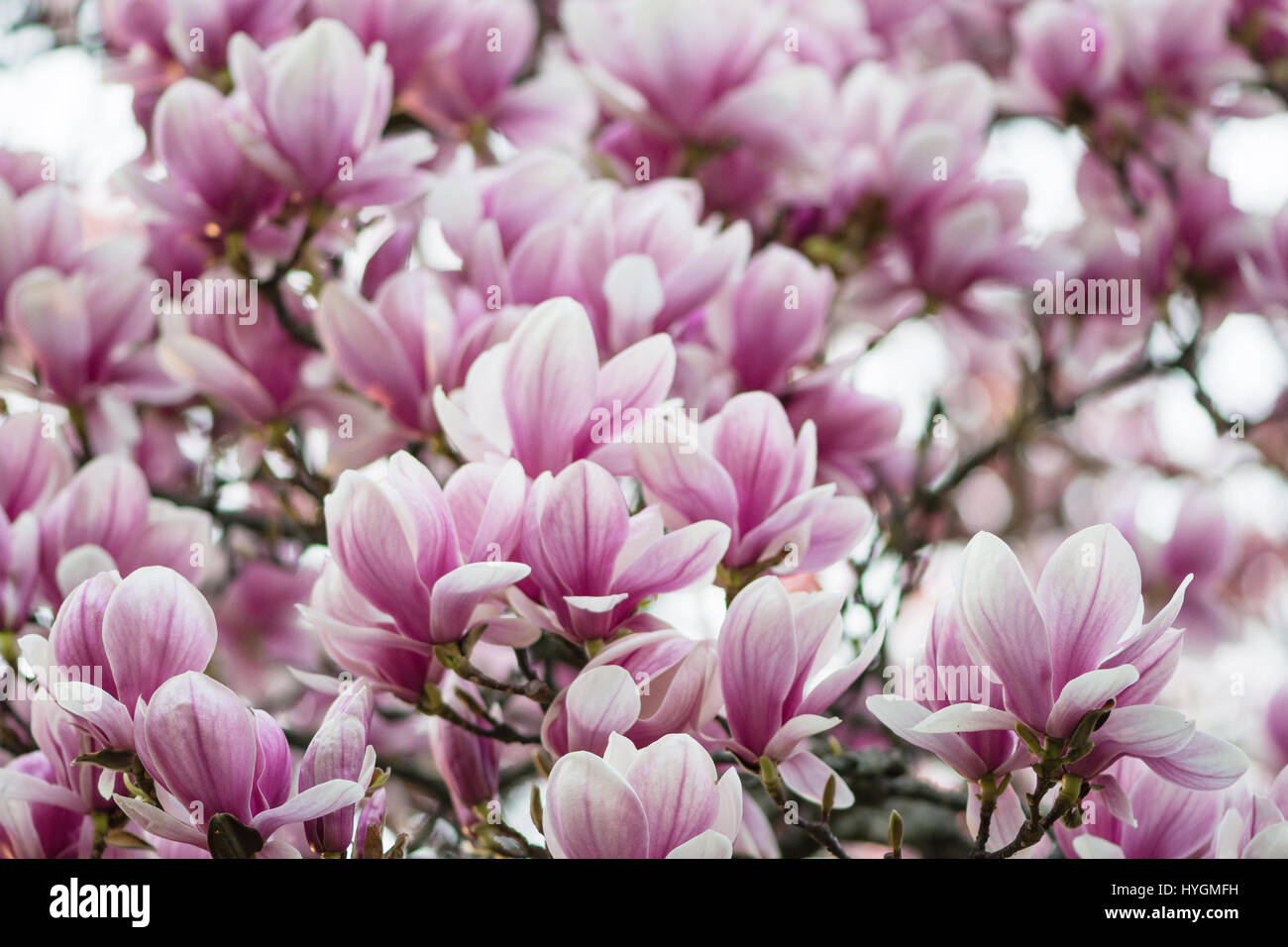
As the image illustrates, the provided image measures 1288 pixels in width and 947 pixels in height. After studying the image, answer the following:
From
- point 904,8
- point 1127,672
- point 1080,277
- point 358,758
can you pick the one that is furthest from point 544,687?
point 904,8

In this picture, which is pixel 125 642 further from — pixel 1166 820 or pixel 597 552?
pixel 1166 820

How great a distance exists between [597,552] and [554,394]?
0.09 meters

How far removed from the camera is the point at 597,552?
531 mm

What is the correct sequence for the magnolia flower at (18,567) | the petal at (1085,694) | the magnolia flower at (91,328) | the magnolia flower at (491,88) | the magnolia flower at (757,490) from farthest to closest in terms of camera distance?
the magnolia flower at (491,88), the magnolia flower at (91,328), the magnolia flower at (18,567), the magnolia flower at (757,490), the petal at (1085,694)

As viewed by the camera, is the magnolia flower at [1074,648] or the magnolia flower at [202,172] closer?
the magnolia flower at [1074,648]

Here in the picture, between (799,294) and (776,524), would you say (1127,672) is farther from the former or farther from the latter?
(799,294)

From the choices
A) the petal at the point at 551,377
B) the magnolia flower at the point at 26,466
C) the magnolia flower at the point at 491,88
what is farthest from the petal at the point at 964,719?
the magnolia flower at the point at 491,88

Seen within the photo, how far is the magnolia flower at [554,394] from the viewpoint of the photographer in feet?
1.86

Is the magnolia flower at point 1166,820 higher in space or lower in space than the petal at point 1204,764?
lower

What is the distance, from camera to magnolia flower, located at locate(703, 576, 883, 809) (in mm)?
516

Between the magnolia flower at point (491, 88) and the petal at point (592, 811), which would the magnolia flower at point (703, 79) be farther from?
the petal at point (592, 811)

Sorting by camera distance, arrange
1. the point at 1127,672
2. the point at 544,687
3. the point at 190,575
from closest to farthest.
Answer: the point at 1127,672 < the point at 544,687 < the point at 190,575
